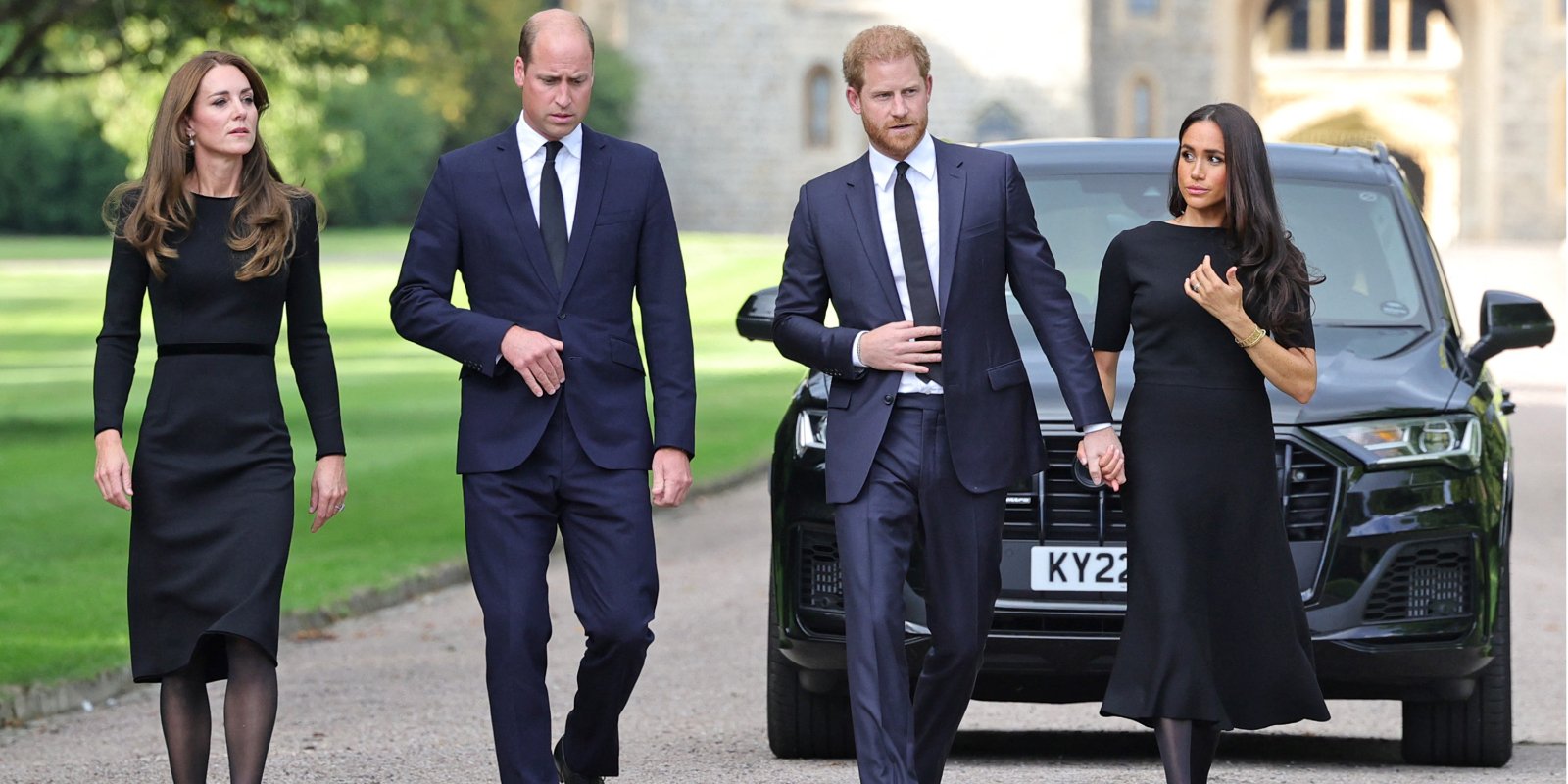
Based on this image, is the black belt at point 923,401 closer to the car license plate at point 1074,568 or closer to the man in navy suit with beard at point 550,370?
the man in navy suit with beard at point 550,370

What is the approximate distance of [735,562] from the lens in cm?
1255

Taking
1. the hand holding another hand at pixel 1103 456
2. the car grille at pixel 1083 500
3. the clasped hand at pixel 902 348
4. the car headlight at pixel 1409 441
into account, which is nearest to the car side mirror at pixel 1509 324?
the car headlight at pixel 1409 441

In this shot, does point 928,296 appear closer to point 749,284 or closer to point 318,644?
point 318,644

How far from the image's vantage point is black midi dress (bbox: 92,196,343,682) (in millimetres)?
4996

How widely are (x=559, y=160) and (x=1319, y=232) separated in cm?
279

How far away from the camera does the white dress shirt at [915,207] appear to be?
532 centimetres

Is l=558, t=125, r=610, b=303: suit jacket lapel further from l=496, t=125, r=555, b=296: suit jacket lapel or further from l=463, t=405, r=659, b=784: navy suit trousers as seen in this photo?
l=463, t=405, r=659, b=784: navy suit trousers

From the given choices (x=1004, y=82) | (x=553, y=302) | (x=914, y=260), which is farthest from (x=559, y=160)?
(x=1004, y=82)

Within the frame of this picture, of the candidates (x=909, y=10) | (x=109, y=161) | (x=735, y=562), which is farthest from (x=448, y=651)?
(x=109, y=161)

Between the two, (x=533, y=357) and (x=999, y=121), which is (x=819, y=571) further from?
(x=999, y=121)

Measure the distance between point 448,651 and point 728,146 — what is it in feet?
178

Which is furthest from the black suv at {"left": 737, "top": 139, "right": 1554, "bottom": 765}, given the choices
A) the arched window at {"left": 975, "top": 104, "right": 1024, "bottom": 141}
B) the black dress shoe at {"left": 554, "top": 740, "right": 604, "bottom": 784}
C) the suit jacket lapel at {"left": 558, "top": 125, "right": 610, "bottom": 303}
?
the arched window at {"left": 975, "top": 104, "right": 1024, "bottom": 141}

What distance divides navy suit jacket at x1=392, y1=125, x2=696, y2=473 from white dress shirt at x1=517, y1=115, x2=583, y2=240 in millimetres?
24

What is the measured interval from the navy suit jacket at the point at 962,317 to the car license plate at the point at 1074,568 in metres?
0.81
